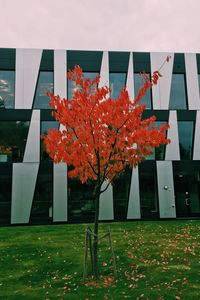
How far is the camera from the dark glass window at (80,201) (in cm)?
2000

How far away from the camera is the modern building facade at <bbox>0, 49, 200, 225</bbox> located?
64.7ft

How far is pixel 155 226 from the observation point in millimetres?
16141

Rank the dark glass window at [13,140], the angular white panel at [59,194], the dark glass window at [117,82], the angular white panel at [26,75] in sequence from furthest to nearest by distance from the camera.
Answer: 1. the dark glass window at [117,82]
2. the angular white panel at [26,75]
3. the dark glass window at [13,140]
4. the angular white panel at [59,194]

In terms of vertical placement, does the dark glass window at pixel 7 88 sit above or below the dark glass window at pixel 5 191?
above

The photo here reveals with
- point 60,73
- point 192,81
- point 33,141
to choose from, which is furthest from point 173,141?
point 33,141

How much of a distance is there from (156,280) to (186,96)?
17.1 m

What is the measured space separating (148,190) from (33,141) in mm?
8607

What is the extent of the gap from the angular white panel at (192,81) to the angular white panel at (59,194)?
1061 centimetres

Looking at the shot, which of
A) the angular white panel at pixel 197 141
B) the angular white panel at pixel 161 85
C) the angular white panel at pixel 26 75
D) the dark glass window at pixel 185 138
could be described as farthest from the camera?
the angular white panel at pixel 161 85

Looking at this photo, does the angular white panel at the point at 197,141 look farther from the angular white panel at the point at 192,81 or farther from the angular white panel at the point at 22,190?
the angular white panel at the point at 22,190

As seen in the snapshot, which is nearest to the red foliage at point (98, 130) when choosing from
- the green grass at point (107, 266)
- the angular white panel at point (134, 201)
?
the green grass at point (107, 266)

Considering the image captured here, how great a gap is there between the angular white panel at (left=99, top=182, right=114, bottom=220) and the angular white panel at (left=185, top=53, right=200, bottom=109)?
29.4 feet

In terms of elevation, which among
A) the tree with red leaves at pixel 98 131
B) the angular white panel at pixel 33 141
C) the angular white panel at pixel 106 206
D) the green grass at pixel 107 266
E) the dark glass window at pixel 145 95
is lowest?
the green grass at pixel 107 266

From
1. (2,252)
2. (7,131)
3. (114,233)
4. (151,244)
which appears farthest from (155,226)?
(7,131)
